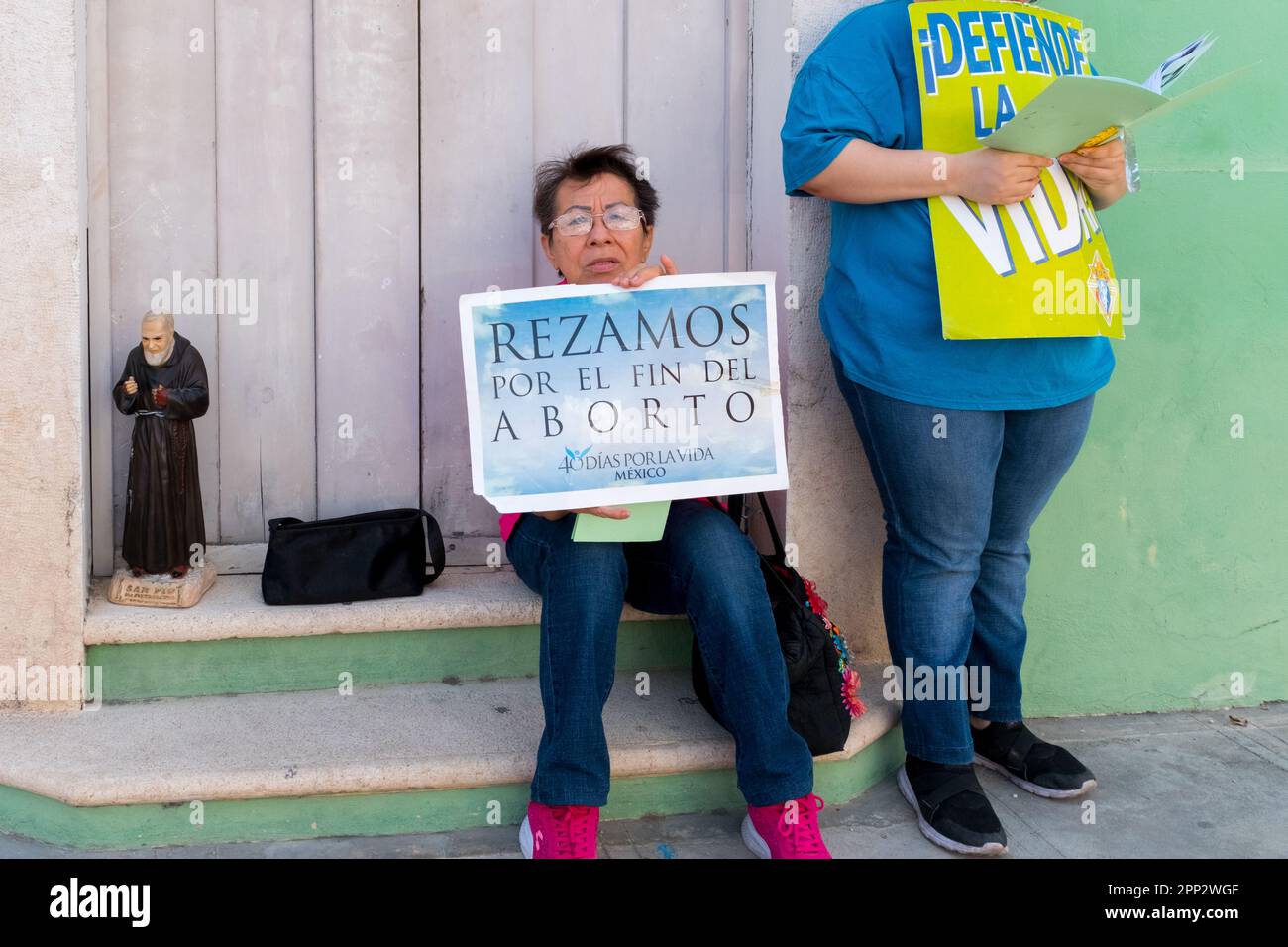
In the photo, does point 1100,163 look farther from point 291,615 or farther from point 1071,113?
point 291,615

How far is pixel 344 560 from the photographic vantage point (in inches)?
118

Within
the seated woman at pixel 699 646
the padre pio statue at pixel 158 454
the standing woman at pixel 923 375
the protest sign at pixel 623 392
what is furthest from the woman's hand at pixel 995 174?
the padre pio statue at pixel 158 454

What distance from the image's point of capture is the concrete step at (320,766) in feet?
8.33

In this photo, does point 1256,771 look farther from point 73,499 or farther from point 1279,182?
point 73,499

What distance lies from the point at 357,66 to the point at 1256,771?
2945 millimetres

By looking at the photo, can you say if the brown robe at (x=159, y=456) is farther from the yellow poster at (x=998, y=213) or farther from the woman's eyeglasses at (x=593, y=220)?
the yellow poster at (x=998, y=213)

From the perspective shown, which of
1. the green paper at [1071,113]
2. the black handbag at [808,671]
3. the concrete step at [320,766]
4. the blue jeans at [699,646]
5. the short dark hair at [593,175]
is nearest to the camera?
the green paper at [1071,113]

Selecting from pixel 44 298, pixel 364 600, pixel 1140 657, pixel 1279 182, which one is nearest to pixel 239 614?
pixel 364 600

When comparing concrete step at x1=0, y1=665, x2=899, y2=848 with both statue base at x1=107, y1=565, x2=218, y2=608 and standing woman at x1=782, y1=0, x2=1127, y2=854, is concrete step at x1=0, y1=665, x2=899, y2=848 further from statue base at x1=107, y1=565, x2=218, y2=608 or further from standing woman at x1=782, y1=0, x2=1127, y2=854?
standing woman at x1=782, y1=0, x2=1127, y2=854

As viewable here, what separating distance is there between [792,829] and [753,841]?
141mm

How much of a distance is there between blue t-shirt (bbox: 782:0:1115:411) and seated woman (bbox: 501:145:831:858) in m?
0.44

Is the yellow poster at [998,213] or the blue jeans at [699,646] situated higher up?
the yellow poster at [998,213]

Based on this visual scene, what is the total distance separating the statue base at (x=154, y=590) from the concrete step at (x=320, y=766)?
24 cm

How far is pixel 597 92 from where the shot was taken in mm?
3330
